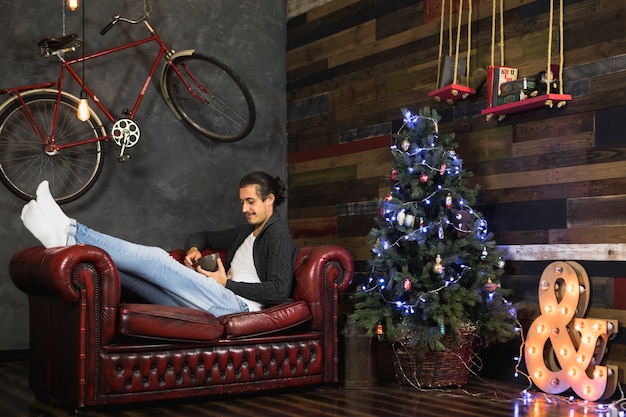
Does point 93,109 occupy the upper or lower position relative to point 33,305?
upper

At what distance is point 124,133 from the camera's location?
18.2 feet

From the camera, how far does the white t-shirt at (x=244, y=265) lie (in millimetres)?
4488

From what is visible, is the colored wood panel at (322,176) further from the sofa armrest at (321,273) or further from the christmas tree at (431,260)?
the sofa armrest at (321,273)

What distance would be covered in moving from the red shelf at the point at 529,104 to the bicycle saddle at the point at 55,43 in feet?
8.72

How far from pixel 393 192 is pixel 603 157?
114 centimetres

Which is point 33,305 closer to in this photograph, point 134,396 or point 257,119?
point 134,396

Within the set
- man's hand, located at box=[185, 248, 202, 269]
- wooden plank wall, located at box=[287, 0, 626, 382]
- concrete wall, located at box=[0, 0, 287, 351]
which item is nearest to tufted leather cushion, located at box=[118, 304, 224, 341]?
man's hand, located at box=[185, 248, 202, 269]

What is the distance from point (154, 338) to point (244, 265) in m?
0.91

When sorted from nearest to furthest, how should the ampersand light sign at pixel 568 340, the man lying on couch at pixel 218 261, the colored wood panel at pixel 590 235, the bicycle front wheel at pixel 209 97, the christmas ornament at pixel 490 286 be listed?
the man lying on couch at pixel 218 261
the ampersand light sign at pixel 568 340
the colored wood panel at pixel 590 235
the christmas ornament at pixel 490 286
the bicycle front wheel at pixel 209 97

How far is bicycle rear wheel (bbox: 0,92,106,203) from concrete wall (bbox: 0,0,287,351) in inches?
4.6

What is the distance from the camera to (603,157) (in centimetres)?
424

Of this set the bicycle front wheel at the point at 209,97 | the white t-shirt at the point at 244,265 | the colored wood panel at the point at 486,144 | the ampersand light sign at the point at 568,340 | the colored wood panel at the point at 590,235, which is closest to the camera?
the ampersand light sign at the point at 568,340

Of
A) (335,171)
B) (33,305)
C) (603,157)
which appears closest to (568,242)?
(603,157)

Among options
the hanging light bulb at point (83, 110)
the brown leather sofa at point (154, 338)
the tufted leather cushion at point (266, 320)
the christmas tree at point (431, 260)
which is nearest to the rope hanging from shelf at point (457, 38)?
the christmas tree at point (431, 260)
